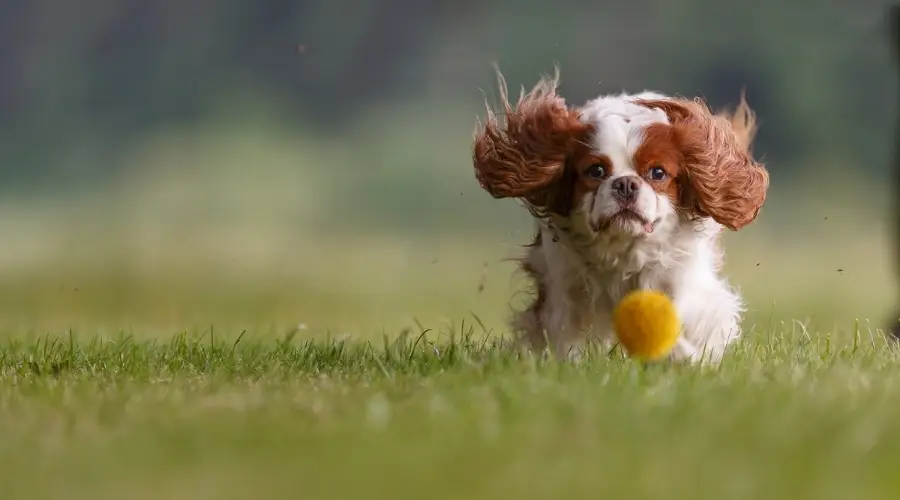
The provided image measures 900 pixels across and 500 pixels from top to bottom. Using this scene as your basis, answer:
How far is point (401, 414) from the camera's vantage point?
2941 mm

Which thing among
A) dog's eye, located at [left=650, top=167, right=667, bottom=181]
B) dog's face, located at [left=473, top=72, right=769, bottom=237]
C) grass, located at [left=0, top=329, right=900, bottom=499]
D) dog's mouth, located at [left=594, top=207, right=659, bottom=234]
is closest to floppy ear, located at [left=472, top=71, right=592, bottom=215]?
dog's face, located at [left=473, top=72, right=769, bottom=237]

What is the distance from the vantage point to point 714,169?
14.0 ft

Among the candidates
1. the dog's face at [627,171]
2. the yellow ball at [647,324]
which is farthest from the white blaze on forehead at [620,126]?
the yellow ball at [647,324]

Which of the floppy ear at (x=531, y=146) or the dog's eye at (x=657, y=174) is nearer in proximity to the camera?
the dog's eye at (x=657, y=174)

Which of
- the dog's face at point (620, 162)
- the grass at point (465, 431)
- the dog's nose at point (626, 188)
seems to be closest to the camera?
the grass at point (465, 431)

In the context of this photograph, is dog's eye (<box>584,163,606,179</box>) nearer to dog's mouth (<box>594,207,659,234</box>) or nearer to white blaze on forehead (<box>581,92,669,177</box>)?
white blaze on forehead (<box>581,92,669,177</box>)

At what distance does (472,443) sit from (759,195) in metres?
2.34

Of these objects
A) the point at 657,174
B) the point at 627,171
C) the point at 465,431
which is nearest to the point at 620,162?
the point at 627,171

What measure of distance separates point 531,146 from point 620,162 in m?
0.44

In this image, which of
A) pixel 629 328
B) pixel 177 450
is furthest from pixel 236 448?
pixel 629 328

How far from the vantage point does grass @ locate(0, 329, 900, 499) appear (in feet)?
7.71

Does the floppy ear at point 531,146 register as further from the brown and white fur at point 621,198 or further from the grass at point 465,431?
the grass at point 465,431

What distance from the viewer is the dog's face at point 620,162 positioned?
13.0 ft

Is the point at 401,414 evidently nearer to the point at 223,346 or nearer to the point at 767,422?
the point at 767,422
